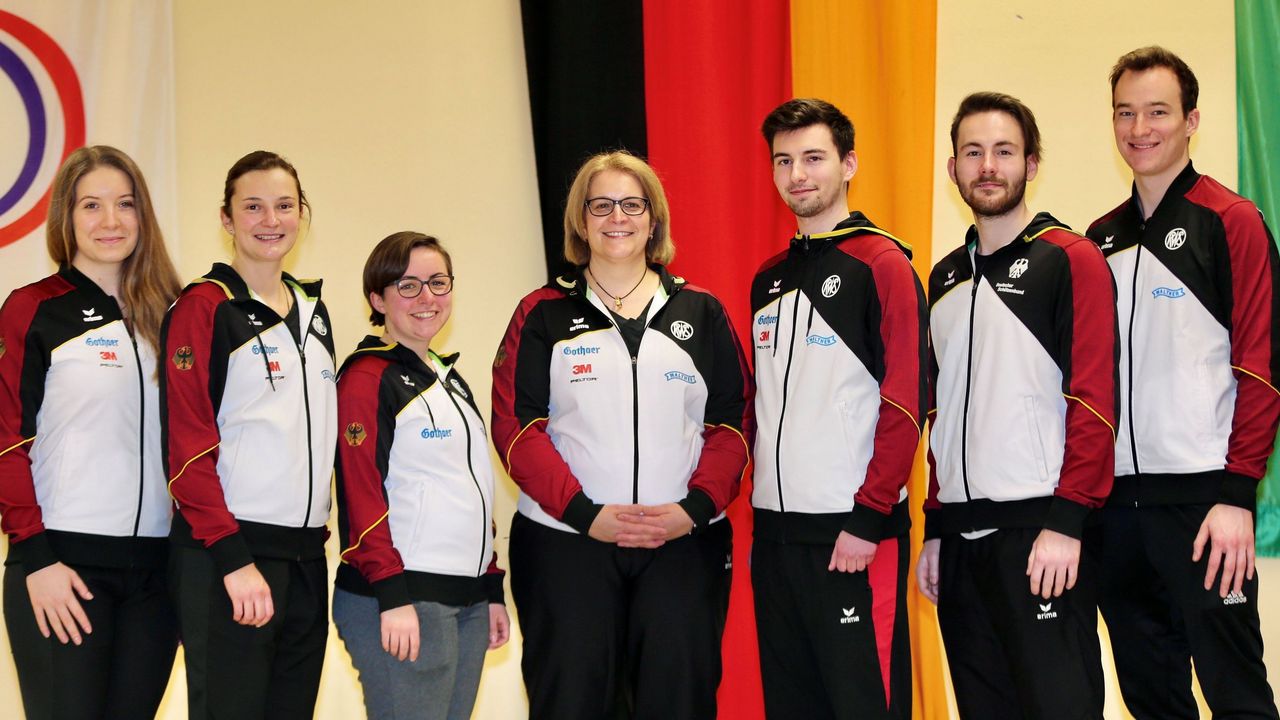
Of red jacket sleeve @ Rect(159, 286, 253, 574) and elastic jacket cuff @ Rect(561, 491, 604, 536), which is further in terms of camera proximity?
elastic jacket cuff @ Rect(561, 491, 604, 536)

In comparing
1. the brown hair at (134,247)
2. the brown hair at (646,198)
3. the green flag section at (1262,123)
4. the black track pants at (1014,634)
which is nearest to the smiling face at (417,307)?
the brown hair at (646,198)

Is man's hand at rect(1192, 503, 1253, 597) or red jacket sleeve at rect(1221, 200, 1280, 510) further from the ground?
red jacket sleeve at rect(1221, 200, 1280, 510)

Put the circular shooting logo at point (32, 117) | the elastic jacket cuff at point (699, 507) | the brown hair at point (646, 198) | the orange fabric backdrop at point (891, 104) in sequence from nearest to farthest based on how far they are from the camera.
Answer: the elastic jacket cuff at point (699, 507) < the brown hair at point (646, 198) < the circular shooting logo at point (32, 117) < the orange fabric backdrop at point (891, 104)

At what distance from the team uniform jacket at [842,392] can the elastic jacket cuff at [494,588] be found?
72 centimetres

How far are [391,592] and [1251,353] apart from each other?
2.22m

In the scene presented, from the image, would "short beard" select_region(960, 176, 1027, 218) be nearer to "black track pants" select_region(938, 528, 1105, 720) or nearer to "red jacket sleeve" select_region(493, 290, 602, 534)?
"black track pants" select_region(938, 528, 1105, 720)

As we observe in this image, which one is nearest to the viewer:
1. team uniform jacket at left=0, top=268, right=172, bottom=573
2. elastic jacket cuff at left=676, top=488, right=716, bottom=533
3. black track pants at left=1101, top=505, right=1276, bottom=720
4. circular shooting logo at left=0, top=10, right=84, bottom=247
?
team uniform jacket at left=0, top=268, right=172, bottom=573

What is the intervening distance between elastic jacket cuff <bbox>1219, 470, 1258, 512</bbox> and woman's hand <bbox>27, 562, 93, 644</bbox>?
277cm

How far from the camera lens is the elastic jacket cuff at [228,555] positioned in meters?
2.42

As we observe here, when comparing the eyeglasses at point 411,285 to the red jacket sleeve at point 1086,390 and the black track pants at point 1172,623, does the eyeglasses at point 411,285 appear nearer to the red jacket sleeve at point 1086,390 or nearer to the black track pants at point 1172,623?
the red jacket sleeve at point 1086,390

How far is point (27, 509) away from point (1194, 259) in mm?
2969

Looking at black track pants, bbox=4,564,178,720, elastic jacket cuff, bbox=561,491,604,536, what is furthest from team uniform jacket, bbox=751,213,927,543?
black track pants, bbox=4,564,178,720

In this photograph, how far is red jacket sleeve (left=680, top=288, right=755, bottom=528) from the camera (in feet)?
9.20

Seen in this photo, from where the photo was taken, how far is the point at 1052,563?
8.32 ft
